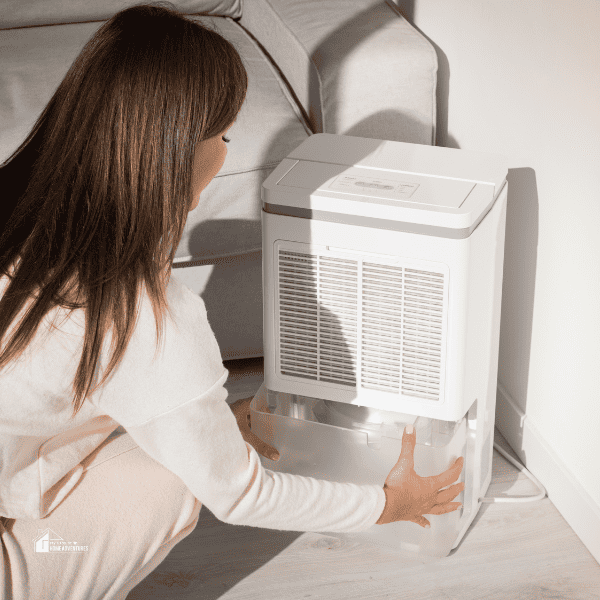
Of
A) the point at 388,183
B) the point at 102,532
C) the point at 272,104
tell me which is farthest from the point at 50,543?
the point at 272,104

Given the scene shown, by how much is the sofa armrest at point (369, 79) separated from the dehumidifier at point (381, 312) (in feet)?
0.89

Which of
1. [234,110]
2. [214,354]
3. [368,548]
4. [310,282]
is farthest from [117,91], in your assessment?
[368,548]

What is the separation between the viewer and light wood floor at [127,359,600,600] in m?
1.29

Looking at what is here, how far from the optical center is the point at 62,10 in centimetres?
199

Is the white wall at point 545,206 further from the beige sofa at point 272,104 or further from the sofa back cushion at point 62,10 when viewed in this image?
the sofa back cushion at point 62,10

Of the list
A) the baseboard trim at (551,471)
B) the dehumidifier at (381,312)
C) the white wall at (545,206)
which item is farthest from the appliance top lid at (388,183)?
the baseboard trim at (551,471)

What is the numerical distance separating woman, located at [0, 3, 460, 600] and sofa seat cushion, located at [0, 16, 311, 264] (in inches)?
22.1

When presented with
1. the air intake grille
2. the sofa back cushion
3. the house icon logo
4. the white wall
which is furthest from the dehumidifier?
the sofa back cushion

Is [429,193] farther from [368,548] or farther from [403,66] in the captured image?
[368,548]

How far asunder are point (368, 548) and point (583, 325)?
51cm

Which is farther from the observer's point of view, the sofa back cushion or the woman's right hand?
the sofa back cushion

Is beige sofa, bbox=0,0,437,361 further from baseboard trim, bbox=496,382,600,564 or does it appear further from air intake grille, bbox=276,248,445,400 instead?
baseboard trim, bbox=496,382,600,564

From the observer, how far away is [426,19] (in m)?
1.71

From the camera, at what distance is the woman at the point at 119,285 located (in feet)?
2.88
